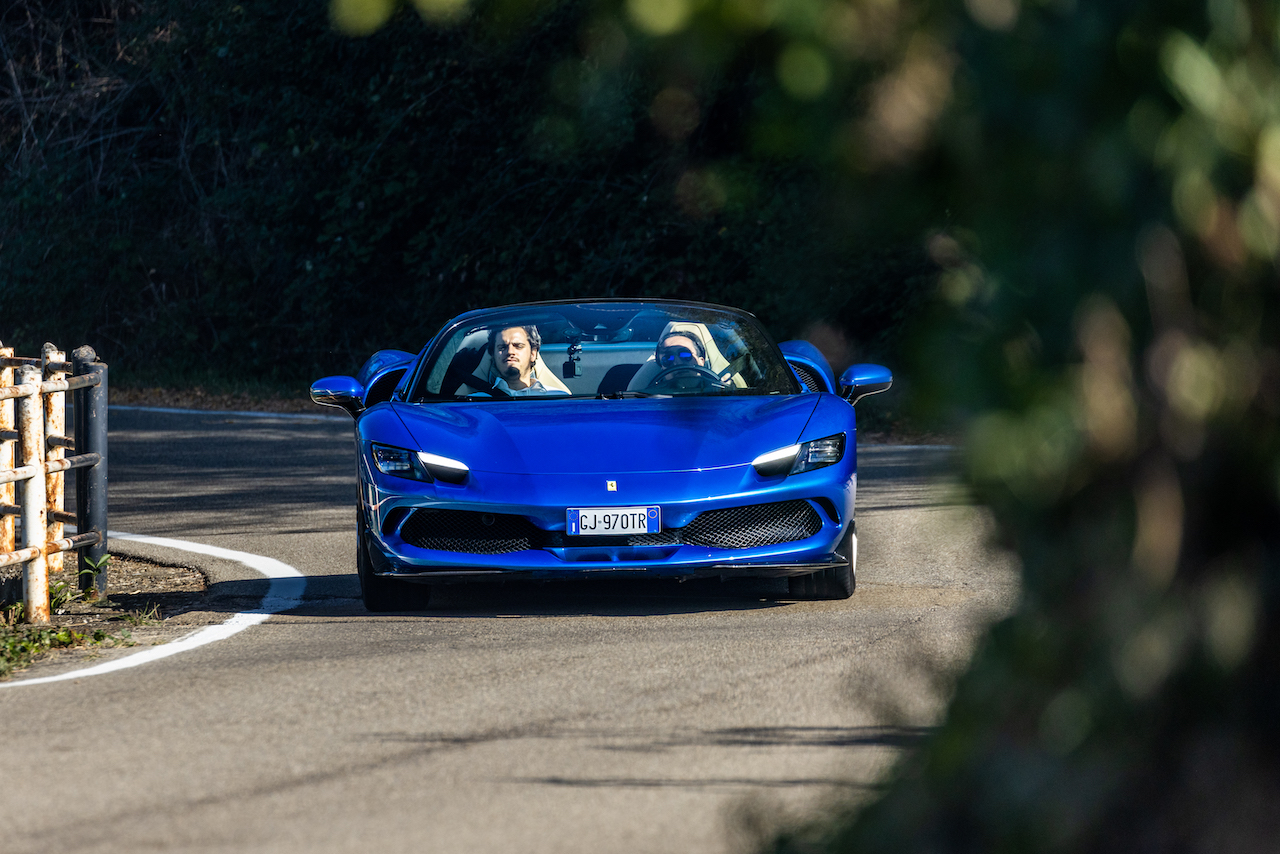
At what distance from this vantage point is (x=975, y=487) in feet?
6.73

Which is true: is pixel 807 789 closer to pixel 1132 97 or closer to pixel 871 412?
pixel 1132 97

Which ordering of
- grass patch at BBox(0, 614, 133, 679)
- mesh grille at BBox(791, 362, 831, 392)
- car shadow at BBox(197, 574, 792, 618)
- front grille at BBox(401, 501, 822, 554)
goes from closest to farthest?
grass patch at BBox(0, 614, 133, 679)
front grille at BBox(401, 501, 822, 554)
car shadow at BBox(197, 574, 792, 618)
mesh grille at BBox(791, 362, 831, 392)

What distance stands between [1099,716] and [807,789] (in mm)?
2661

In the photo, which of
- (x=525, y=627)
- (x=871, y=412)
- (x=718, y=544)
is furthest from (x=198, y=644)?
(x=871, y=412)

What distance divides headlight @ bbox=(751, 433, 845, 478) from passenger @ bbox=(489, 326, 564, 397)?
1290 mm

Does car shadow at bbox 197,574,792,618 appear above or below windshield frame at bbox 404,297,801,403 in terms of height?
below

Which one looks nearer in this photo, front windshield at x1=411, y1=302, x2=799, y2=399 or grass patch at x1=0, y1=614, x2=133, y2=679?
grass patch at x1=0, y1=614, x2=133, y2=679

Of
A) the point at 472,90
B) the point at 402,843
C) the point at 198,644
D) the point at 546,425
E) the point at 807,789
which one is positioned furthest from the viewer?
the point at 472,90

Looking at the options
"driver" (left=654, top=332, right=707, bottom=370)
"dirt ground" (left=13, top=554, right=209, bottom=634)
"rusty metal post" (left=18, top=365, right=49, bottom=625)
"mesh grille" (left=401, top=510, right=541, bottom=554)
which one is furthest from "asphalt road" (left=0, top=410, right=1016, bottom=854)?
"driver" (left=654, top=332, right=707, bottom=370)

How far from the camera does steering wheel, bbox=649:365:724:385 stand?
314 inches

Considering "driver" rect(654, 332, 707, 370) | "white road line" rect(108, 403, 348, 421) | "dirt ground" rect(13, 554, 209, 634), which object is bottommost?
"white road line" rect(108, 403, 348, 421)

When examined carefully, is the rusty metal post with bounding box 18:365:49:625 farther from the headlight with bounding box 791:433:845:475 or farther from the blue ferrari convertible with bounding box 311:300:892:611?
the headlight with bounding box 791:433:845:475

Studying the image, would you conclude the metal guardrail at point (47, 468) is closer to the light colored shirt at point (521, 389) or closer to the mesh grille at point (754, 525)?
the light colored shirt at point (521, 389)

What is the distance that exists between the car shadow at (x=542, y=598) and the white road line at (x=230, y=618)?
68mm
